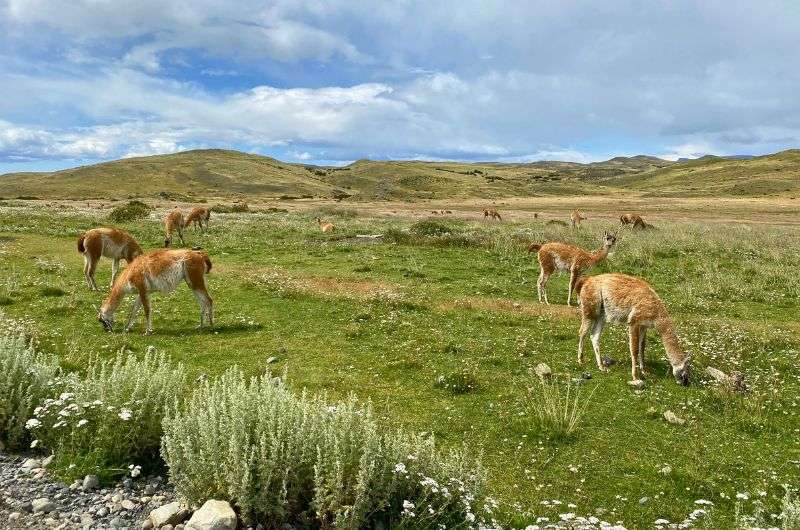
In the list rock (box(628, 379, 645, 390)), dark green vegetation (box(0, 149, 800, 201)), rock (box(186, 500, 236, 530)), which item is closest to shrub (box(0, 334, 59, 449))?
rock (box(186, 500, 236, 530))

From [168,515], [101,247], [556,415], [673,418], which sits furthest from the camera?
[101,247]

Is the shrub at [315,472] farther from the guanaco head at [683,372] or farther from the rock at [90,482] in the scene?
the guanaco head at [683,372]

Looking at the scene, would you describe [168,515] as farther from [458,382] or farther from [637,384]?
[637,384]

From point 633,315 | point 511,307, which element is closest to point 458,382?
point 633,315

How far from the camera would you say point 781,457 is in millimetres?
8180

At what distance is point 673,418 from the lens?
9.35m

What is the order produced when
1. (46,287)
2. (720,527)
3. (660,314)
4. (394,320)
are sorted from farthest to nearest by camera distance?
(46,287), (394,320), (660,314), (720,527)

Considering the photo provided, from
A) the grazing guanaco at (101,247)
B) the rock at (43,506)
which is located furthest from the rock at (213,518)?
the grazing guanaco at (101,247)

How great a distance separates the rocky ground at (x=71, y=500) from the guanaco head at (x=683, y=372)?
9.27m

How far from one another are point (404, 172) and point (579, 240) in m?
154

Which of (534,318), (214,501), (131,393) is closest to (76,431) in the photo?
(131,393)

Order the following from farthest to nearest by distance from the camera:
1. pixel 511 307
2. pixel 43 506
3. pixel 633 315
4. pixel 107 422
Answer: pixel 511 307, pixel 633 315, pixel 107 422, pixel 43 506

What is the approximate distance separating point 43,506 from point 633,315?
1040 cm

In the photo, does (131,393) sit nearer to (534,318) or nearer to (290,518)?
(290,518)
